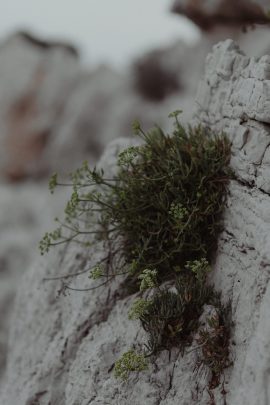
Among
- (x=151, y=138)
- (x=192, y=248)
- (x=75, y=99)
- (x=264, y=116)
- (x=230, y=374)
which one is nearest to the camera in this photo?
(x=230, y=374)

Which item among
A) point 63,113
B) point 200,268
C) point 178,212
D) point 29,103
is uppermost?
point 29,103

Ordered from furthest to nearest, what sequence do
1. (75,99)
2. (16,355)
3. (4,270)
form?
(75,99) < (4,270) < (16,355)

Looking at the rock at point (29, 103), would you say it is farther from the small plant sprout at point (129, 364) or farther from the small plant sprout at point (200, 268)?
the small plant sprout at point (129, 364)

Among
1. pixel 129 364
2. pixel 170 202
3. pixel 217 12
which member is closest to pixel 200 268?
pixel 170 202

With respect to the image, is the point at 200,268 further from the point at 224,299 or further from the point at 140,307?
the point at 140,307

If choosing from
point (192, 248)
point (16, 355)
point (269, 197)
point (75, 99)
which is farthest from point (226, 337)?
point (75, 99)

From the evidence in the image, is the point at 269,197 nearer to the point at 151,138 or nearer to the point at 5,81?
the point at 151,138

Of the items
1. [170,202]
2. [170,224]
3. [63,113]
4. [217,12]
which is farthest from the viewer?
[63,113]
